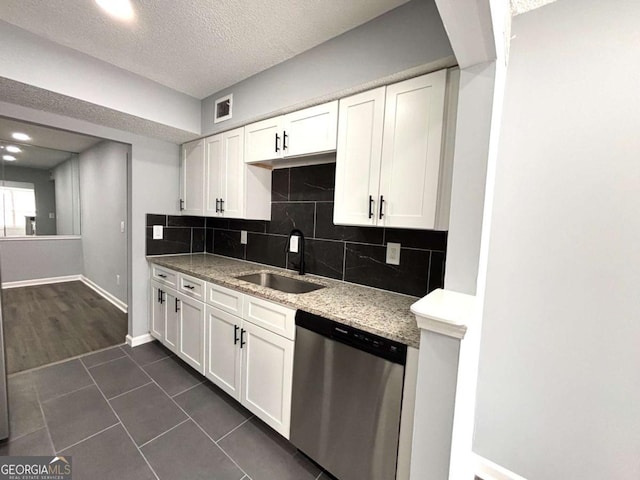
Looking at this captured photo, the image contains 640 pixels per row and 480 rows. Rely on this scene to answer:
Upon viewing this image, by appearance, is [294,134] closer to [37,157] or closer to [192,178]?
[192,178]

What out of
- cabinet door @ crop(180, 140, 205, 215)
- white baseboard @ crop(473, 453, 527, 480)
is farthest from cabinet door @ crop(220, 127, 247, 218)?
white baseboard @ crop(473, 453, 527, 480)

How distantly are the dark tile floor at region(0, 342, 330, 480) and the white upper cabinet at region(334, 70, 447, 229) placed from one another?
1497 millimetres

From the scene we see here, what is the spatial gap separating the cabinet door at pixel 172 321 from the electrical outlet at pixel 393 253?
1.88m

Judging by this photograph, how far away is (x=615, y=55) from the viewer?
3.81ft

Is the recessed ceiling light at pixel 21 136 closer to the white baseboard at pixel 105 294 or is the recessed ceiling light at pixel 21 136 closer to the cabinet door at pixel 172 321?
the white baseboard at pixel 105 294

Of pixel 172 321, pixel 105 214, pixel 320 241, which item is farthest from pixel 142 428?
pixel 105 214

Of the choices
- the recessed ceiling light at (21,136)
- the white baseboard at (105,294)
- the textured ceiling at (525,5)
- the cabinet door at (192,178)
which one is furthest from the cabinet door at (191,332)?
the recessed ceiling light at (21,136)

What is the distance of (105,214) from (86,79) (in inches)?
112

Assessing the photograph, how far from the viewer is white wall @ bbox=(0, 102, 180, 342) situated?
8.52 feet

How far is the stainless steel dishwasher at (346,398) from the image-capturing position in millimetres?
1139

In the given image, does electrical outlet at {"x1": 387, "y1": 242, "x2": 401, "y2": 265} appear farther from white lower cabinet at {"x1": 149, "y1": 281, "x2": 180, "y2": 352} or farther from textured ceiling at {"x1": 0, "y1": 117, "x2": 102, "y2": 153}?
textured ceiling at {"x1": 0, "y1": 117, "x2": 102, "y2": 153}

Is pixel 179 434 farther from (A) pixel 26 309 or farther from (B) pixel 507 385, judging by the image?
(A) pixel 26 309

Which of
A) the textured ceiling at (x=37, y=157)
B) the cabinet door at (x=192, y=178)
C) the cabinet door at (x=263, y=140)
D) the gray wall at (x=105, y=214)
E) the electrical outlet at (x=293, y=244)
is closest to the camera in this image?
the cabinet door at (x=263, y=140)

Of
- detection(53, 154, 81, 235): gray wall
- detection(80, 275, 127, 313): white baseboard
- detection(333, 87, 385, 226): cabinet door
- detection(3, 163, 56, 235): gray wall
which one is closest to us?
detection(333, 87, 385, 226): cabinet door
